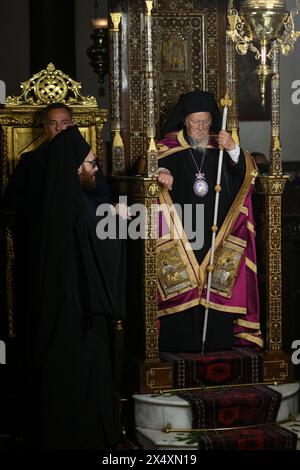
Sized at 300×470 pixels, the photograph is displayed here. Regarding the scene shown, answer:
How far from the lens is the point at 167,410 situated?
791cm

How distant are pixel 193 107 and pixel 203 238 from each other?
2.91ft

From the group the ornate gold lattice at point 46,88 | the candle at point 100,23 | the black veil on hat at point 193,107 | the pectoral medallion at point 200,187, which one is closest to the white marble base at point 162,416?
the pectoral medallion at point 200,187

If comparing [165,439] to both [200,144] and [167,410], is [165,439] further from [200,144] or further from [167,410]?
[200,144]

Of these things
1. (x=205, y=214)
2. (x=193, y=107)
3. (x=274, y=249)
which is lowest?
(x=274, y=249)

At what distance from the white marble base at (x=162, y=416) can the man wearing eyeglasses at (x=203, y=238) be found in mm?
620

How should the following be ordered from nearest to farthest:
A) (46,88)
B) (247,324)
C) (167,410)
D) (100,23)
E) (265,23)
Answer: (265,23), (167,410), (247,324), (46,88), (100,23)

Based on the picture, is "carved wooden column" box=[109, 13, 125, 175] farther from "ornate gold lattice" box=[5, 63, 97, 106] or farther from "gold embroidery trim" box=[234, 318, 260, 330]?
"gold embroidery trim" box=[234, 318, 260, 330]

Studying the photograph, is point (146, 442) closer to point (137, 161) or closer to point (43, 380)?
point (43, 380)

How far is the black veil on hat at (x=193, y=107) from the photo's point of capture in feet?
28.1

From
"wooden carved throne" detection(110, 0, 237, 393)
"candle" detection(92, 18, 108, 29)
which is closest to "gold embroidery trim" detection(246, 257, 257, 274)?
"wooden carved throne" detection(110, 0, 237, 393)

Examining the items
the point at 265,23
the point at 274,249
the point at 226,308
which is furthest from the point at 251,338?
Result: the point at 265,23

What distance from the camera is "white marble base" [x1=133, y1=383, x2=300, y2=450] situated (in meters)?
7.77

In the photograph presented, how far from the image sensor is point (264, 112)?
42.1 ft
